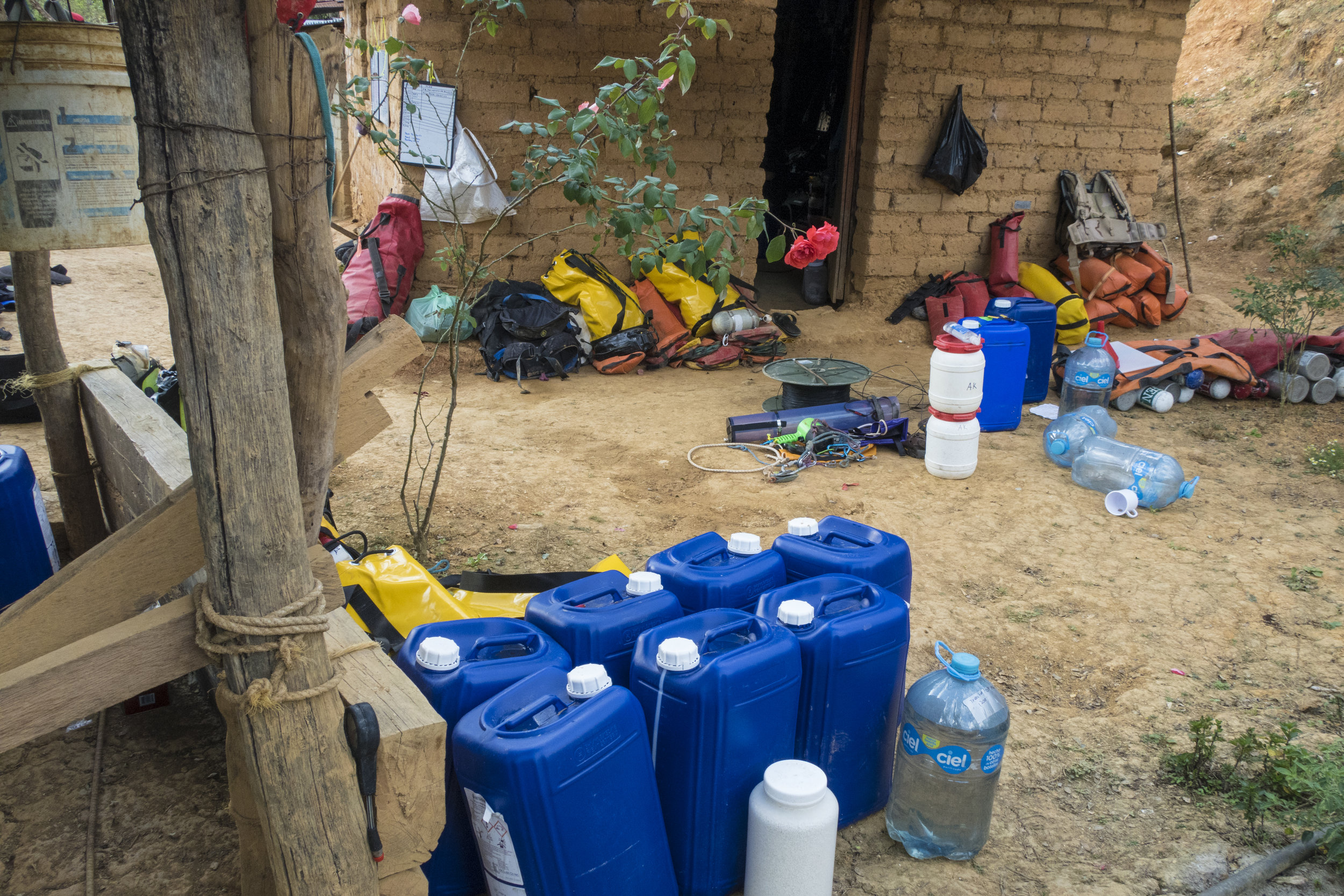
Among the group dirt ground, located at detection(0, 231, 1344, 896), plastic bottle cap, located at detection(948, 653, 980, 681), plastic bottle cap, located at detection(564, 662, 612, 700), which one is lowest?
dirt ground, located at detection(0, 231, 1344, 896)

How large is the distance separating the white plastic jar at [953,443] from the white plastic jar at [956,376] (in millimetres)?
44

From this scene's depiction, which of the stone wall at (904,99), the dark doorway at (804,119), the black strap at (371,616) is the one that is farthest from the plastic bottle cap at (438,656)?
the dark doorway at (804,119)

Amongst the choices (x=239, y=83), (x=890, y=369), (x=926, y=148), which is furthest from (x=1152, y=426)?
(x=239, y=83)

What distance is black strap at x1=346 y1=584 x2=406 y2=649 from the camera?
2.42 meters

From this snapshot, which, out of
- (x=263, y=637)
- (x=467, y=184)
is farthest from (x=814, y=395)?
(x=263, y=637)

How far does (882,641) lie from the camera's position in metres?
2.18

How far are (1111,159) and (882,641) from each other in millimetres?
7000

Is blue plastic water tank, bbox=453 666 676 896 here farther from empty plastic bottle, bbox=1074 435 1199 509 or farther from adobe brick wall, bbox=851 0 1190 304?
adobe brick wall, bbox=851 0 1190 304

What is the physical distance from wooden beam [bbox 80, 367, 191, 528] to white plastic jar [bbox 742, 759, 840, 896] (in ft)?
5.52

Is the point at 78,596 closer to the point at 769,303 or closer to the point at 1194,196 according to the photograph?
the point at 769,303

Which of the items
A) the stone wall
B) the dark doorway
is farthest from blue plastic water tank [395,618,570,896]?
the dark doorway

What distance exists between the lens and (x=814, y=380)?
5.40 metres

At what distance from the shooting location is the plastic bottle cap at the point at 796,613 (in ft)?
6.82

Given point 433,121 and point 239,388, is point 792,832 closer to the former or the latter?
point 239,388
